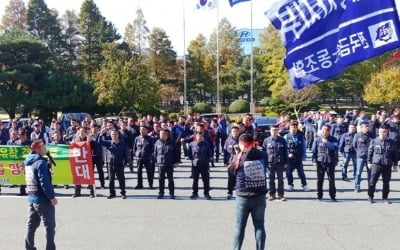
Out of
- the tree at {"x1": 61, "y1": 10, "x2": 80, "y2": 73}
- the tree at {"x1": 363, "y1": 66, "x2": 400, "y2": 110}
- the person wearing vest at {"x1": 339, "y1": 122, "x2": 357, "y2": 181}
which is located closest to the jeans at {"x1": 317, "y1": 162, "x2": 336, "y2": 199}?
the person wearing vest at {"x1": 339, "y1": 122, "x2": 357, "y2": 181}

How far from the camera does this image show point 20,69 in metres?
41.1

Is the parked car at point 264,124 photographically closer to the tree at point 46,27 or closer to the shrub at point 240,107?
the shrub at point 240,107

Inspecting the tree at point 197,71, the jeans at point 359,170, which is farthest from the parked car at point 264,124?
the tree at point 197,71

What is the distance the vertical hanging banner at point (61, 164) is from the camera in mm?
12609

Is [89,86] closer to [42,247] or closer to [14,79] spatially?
[14,79]

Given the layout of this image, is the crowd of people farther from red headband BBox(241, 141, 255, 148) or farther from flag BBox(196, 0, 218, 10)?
flag BBox(196, 0, 218, 10)

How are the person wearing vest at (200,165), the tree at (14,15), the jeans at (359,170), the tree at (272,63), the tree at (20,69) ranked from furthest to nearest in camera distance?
the tree at (14,15)
the tree at (272,63)
the tree at (20,69)
the jeans at (359,170)
the person wearing vest at (200,165)

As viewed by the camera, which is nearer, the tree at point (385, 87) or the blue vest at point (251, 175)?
the blue vest at point (251, 175)

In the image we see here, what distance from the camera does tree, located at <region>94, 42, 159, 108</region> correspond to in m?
37.9

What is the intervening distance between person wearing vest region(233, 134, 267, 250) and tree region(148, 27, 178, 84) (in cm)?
4853

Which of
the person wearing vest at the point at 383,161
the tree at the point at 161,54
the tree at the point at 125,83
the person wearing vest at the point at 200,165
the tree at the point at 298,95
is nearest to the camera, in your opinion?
the person wearing vest at the point at 383,161

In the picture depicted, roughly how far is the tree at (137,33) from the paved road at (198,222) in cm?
4660

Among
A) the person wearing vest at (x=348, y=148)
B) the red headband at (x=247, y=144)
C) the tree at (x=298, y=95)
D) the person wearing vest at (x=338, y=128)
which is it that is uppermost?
the tree at (x=298, y=95)

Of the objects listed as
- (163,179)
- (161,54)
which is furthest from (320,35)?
(161,54)
